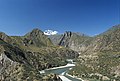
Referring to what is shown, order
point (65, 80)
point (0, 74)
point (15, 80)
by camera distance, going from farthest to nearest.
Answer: point (65, 80) < point (0, 74) < point (15, 80)

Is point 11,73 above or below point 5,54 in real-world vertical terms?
below

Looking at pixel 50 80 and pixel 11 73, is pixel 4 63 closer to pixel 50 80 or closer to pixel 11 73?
pixel 11 73

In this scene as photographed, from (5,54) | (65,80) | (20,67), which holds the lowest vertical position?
(65,80)

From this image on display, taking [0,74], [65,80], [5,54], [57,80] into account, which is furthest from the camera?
[65,80]

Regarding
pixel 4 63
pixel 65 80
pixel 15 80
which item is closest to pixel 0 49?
pixel 4 63

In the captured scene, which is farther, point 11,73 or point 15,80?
point 11,73

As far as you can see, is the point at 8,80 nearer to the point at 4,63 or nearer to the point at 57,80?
the point at 4,63

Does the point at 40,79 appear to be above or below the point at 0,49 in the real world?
below

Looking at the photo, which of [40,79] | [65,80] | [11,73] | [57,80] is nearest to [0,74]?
[11,73]

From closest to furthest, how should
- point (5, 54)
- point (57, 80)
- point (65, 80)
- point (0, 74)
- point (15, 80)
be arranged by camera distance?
1. point (15, 80)
2. point (0, 74)
3. point (57, 80)
4. point (5, 54)
5. point (65, 80)
